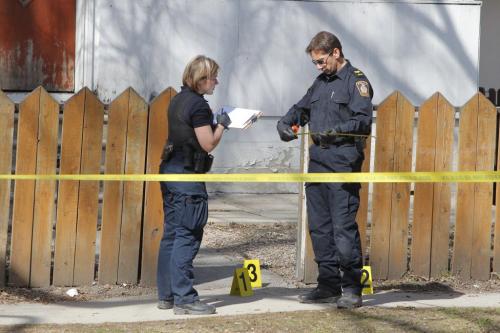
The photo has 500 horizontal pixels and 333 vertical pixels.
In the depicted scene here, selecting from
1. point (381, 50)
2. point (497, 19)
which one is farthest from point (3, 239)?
point (497, 19)

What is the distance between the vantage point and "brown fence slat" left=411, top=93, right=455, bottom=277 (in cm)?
825

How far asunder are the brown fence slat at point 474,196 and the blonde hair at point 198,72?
7.67ft

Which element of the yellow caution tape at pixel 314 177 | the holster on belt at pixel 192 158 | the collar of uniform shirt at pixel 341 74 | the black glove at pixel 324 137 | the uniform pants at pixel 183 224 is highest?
the collar of uniform shirt at pixel 341 74

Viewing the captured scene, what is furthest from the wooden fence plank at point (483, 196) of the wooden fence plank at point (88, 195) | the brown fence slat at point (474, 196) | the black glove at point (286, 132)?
the wooden fence plank at point (88, 195)

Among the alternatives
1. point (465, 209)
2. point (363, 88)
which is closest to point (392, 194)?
point (465, 209)

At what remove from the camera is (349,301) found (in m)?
7.18

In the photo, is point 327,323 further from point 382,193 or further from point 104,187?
point 104,187

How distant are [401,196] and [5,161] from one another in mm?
2931

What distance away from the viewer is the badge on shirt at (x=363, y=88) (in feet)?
23.0

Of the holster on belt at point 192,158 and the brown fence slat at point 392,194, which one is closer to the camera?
the holster on belt at point 192,158

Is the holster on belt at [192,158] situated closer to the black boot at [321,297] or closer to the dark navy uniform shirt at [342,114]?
the dark navy uniform shirt at [342,114]

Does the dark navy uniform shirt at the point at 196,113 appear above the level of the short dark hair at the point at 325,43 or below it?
below

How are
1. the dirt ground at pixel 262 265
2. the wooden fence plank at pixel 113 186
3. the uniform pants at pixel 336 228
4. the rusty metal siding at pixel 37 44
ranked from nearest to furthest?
the uniform pants at pixel 336 228 < the dirt ground at pixel 262 265 < the wooden fence plank at pixel 113 186 < the rusty metal siding at pixel 37 44

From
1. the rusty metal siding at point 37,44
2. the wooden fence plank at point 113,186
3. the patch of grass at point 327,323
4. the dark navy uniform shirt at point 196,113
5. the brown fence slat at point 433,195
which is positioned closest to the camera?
the patch of grass at point 327,323
